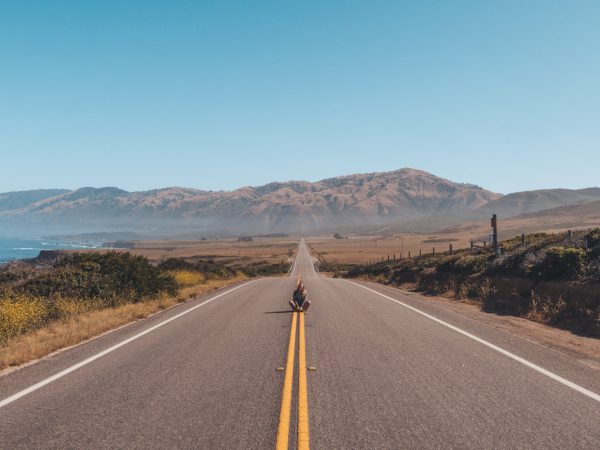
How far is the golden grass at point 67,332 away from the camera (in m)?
9.33

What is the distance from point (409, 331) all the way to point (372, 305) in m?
5.86

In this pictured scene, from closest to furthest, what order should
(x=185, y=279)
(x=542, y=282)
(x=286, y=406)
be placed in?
1. (x=286, y=406)
2. (x=542, y=282)
3. (x=185, y=279)

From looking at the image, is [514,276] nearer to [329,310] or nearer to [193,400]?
[329,310]

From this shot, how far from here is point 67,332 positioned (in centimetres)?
1146

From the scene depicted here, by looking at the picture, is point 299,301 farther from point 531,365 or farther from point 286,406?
point 286,406

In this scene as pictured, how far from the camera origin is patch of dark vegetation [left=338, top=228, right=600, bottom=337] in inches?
525

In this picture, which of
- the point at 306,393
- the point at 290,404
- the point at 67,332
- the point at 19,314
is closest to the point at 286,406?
the point at 290,404

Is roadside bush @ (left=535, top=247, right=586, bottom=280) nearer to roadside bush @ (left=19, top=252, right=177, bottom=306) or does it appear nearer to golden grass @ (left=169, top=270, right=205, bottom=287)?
roadside bush @ (left=19, top=252, right=177, bottom=306)

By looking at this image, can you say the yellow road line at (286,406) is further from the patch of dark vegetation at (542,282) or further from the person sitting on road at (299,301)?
the patch of dark vegetation at (542,282)

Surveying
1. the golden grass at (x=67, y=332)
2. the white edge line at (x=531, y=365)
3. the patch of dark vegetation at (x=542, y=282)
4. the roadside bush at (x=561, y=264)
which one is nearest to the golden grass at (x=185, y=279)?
the golden grass at (x=67, y=332)

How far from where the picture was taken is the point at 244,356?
8977 mm

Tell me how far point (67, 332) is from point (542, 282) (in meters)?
14.4

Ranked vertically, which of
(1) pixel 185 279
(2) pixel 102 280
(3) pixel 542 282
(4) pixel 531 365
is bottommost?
(1) pixel 185 279

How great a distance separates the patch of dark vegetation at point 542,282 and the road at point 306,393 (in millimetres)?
3965
